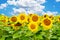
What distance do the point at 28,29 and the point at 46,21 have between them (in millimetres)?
295

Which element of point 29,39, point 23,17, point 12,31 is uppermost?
→ point 23,17

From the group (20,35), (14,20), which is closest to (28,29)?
(20,35)

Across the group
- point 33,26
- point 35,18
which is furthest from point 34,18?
point 33,26

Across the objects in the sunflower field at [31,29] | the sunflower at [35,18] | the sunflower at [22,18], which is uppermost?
the sunflower at [22,18]

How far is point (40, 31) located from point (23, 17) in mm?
379

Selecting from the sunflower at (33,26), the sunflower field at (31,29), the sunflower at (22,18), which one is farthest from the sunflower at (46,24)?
the sunflower at (22,18)

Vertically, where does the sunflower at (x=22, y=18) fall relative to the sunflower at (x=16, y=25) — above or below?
above

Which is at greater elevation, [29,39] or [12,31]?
[12,31]

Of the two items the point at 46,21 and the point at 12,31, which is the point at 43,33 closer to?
the point at 46,21

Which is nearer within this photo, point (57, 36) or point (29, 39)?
point (29, 39)

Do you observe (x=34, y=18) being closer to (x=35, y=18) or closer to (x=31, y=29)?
(x=35, y=18)

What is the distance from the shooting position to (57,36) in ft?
10.0

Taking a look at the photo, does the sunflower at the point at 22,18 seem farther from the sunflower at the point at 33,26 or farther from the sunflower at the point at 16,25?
the sunflower at the point at 33,26

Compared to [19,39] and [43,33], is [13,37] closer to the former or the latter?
[19,39]
